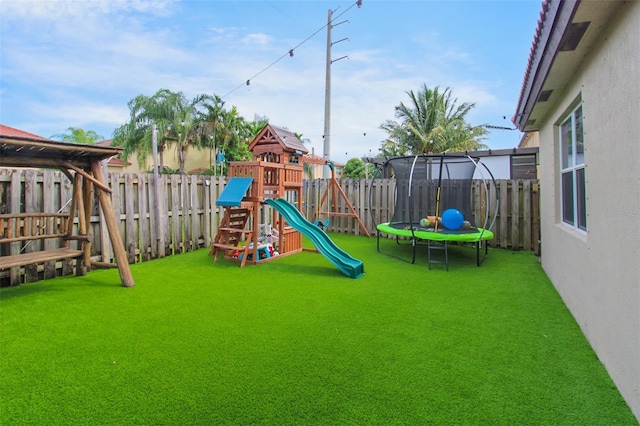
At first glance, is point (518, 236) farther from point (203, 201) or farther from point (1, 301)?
point (1, 301)

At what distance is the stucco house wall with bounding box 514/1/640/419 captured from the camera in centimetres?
196

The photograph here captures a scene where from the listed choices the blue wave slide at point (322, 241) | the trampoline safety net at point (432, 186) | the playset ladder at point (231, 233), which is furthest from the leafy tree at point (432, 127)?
the playset ladder at point (231, 233)

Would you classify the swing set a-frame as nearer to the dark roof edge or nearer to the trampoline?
the trampoline

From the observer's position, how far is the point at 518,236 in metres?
7.32

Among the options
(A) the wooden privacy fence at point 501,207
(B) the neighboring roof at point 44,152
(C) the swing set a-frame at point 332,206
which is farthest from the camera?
(C) the swing set a-frame at point 332,206

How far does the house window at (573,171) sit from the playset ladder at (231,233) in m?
4.68

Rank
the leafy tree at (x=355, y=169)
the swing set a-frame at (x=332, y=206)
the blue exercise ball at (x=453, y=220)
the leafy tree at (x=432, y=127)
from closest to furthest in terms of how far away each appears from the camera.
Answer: the blue exercise ball at (x=453, y=220) < the swing set a-frame at (x=332, y=206) < the leafy tree at (x=432, y=127) < the leafy tree at (x=355, y=169)

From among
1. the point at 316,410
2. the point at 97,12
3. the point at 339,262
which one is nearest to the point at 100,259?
the point at 339,262

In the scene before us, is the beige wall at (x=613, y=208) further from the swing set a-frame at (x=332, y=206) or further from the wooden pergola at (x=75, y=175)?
the swing set a-frame at (x=332, y=206)

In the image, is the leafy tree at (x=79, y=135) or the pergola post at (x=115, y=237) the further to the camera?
the leafy tree at (x=79, y=135)

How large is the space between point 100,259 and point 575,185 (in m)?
6.72

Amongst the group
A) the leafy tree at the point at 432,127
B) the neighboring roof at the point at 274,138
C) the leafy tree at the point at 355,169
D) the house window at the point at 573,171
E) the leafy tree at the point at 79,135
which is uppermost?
the leafy tree at the point at 79,135

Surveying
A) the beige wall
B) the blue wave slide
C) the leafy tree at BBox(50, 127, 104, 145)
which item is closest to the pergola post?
the blue wave slide

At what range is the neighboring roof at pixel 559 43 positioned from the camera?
221 centimetres
